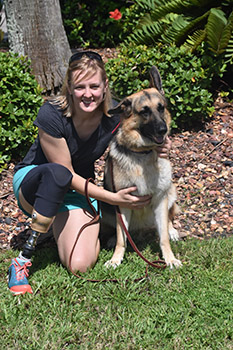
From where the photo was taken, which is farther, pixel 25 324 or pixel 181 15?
pixel 181 15

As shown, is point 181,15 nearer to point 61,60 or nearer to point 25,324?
point 61,60

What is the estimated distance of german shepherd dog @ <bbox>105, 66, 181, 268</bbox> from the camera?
331cm

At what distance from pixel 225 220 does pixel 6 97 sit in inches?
113

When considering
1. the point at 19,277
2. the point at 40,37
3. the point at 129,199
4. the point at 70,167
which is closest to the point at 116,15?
the point at 40,37

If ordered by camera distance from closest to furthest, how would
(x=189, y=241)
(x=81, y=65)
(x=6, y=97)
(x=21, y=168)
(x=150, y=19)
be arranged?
(x=81, y=65) < (x=21, y=168) < (x=189, y=241) < (x=6, y=97) < (x=150, y=19)

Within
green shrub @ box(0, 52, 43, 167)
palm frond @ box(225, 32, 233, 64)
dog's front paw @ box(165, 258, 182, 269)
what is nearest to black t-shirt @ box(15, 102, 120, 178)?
dog's front paw @ box(165, 258, 182, 269)

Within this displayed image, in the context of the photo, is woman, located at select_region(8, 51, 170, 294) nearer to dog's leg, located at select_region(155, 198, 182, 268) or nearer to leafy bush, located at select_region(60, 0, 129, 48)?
dog's leg, located at select_region(155, 198, 182, 268)

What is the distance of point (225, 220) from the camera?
4320 millimetres

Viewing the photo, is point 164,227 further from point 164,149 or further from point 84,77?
point 84,77

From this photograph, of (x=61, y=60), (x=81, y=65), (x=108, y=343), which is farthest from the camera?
(x=61, y=60)

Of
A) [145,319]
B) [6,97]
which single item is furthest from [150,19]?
[145,319]

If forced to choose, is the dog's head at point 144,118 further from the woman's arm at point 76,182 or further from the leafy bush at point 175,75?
the leafy bush at point 175,75

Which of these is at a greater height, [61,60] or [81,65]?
[81,65]

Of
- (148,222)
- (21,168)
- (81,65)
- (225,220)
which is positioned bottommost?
(225,220)
